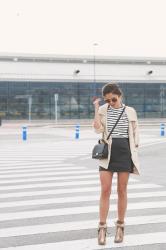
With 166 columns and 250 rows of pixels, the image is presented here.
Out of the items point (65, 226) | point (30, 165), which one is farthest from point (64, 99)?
point (65, 226)

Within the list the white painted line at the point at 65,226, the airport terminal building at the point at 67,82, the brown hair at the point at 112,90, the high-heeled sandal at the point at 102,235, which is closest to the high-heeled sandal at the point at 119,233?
the high-heeled sandal at the point at 102,235

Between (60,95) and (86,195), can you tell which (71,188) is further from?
(60,95)

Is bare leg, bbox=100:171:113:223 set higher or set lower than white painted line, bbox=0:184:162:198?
higher

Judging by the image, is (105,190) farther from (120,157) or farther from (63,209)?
(63,209)

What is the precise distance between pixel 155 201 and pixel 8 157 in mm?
9420

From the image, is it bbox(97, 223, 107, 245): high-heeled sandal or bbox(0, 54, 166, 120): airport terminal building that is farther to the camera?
bbox(0, 54, 166, 120): airport terminal building

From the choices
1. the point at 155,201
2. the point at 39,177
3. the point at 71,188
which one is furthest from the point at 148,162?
the point at 155,201

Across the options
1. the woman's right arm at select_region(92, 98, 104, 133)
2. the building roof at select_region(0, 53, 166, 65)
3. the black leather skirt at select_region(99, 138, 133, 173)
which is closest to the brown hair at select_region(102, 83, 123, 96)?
the woman's right arm at select_region(92, 98, 104, 133)

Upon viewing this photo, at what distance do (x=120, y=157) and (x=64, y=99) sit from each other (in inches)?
1956

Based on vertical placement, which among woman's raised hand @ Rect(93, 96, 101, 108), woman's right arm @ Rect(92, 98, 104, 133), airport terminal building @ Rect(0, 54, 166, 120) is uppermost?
airport terminal building @ Rect(0, 54, 166, 120)

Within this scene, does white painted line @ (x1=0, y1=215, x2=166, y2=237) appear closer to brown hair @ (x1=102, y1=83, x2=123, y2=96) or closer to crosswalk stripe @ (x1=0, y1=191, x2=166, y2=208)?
crosswalk stripe @ (x1=0, y1=191, x2=166, y2=208)

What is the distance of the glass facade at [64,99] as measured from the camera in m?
53.6

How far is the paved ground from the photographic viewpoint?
6429 mm

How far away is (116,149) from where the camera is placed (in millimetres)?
6211
